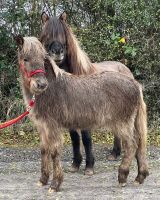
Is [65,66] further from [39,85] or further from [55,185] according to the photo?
[55,185]

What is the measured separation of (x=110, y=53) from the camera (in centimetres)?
1229

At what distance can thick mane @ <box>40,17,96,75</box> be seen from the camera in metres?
7.70

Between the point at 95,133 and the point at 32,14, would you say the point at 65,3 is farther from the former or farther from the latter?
the point at 95,133

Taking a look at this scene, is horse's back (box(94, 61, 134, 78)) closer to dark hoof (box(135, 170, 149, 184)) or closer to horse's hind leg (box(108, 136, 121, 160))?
horse's hind leg (box(108, 136, 121, 160))

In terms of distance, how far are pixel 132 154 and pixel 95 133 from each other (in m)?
4.09

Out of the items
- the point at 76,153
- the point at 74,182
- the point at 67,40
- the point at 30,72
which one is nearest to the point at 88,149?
the point at 76,153

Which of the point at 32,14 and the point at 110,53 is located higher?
the point at 32,14

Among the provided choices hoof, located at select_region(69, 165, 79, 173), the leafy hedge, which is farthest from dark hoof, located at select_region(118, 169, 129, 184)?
the leafy hedge

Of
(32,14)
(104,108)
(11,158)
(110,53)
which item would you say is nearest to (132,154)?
(104,108)

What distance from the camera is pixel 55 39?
7645 mm

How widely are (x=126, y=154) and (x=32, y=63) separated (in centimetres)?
182

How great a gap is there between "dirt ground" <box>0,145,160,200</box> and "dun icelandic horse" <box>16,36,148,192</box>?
20 centimetres

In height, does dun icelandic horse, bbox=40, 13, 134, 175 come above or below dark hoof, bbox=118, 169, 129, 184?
above

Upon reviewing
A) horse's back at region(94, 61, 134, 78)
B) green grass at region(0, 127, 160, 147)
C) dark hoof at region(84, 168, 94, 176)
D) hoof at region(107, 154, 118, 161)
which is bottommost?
green grass at region(0, 127, 160, 147)
